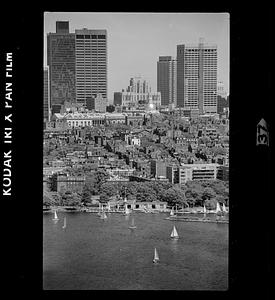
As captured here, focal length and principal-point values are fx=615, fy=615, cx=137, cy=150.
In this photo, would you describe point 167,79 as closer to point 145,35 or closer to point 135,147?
point 145,35

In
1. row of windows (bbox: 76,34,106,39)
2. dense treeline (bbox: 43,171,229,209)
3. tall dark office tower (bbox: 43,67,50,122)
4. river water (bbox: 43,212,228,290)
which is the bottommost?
river water (bbox: 43,212,228,290)

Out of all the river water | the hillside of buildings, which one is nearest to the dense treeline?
the hillside of buildings

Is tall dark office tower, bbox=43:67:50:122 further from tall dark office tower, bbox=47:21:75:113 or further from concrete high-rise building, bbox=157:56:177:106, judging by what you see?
concrete high-rise building, bbox=157:56:177:106

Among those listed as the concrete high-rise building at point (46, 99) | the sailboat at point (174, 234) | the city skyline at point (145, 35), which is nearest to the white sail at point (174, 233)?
the sailboat at point (174, 234)

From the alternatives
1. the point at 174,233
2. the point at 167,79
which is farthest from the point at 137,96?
the point at 174,233
